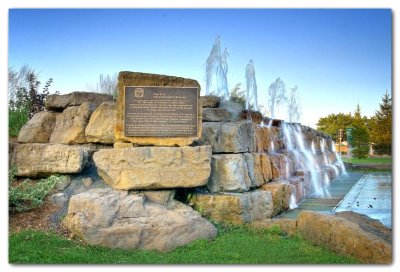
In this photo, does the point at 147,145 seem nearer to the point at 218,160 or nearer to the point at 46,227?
the point at 218,160

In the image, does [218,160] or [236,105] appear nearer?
[218,160]

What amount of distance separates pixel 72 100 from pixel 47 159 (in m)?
1.53

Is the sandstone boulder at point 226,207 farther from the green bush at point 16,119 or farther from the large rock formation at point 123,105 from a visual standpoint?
the green bush at point 16,119

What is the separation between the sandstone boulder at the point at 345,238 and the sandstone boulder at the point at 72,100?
15.8 ft

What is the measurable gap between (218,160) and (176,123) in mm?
1070

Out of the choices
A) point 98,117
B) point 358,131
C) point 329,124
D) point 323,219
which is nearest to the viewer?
point 323,219

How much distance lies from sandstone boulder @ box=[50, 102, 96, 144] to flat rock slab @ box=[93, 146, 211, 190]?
4.81 feet

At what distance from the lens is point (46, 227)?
7.09 meters

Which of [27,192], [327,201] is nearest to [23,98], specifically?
[27,192]

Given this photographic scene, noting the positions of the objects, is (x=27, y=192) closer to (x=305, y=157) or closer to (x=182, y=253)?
(x=182, y=253)

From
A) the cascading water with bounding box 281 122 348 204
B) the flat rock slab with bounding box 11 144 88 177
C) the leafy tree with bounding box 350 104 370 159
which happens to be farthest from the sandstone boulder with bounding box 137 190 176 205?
the cascading water with bounding box 281 122 348 204

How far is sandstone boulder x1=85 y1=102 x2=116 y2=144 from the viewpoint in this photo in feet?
28.3

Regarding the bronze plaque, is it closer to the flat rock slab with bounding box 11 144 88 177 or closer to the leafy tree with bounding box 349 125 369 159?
the flat rock slab with bounding box 11 144 88 177
